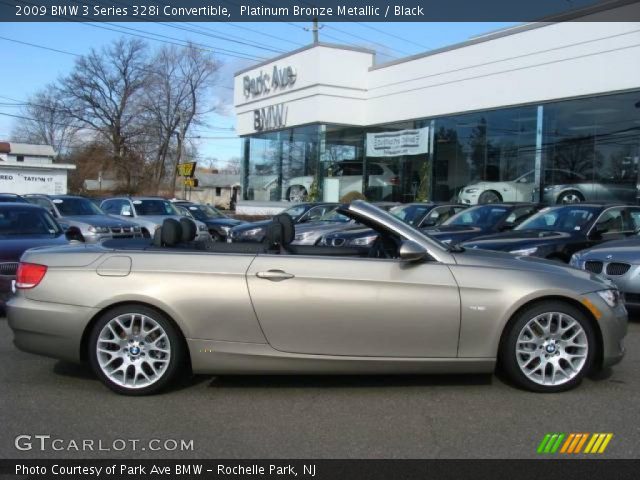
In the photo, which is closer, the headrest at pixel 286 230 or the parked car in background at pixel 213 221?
the headrest at pixel 286 230

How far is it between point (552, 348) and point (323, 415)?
6.17 feet

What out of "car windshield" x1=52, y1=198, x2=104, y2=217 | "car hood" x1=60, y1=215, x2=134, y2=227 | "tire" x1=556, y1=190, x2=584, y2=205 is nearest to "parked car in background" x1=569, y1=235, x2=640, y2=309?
"car hood" x1=60, y1=215, x2=134, y2=227

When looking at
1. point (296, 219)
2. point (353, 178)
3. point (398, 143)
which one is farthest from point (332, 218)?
point (353, 178)

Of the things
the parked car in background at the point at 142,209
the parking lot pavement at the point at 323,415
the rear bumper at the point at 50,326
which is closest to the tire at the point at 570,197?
the parked car in background at the point at 142,209

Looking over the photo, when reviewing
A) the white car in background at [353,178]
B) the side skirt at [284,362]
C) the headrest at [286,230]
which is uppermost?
the white car in background at [353,178]

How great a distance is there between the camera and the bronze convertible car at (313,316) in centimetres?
468

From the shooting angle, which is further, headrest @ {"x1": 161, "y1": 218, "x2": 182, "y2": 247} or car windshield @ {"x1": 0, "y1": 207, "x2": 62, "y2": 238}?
car windshield @ {"x1": 0, "y1": 207, "x2": 62, "y2": 238}

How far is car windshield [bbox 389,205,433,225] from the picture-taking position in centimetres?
1444

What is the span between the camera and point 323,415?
4434 mm

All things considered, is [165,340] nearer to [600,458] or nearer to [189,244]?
[189,244]

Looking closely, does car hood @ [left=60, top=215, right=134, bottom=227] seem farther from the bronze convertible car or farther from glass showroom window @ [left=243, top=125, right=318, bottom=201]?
glass showroom window @ [left=243, top=125, right=318, bottom=201]

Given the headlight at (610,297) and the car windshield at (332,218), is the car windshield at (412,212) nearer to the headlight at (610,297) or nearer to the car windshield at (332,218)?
the car windshield at (332,218)

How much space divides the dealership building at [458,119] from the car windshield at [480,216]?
867 centimetres

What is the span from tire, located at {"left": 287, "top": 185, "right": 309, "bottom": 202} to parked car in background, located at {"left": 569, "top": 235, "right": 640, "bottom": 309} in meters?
22.9
